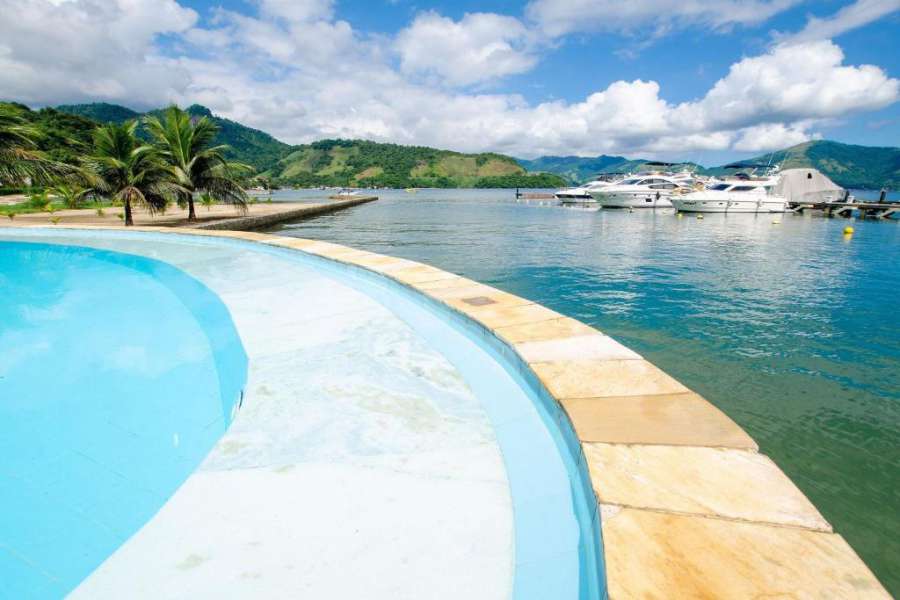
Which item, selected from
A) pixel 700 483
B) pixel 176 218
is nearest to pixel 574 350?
pixel 700 483

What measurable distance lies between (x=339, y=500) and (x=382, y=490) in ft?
0.66

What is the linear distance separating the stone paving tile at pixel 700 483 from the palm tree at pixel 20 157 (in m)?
19.2

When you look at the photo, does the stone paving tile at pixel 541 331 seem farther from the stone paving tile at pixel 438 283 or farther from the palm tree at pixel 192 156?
the palm tree at pixel 192 156

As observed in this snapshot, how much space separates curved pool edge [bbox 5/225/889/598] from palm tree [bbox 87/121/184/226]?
17.6 m

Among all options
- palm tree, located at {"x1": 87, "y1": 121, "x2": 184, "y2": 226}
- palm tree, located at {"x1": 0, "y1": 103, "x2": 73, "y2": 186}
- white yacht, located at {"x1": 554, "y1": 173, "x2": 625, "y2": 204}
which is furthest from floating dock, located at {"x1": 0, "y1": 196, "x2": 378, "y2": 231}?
A: white yacht, located at {"x1": 554, "y1": 173, "x2": 625, "y2": 204}

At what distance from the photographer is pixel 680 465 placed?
6.36 feet

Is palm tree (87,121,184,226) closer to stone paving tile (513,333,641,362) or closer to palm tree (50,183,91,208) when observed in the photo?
palm tree (50,183,91,208)

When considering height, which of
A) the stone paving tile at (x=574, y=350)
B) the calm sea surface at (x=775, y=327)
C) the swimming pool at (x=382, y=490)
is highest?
the stone paving tile at (x=574, y=350)

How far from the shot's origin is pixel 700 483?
1.82 metres

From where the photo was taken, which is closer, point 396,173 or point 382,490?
point 382,490

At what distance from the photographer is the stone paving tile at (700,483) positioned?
65.3 inches

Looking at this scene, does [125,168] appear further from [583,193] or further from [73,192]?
[583,193]

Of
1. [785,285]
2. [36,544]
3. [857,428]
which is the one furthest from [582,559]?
[785,285]

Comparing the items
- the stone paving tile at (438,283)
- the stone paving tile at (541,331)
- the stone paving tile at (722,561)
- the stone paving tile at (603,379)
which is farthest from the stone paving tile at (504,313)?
the stone paving tile at (722,561)
